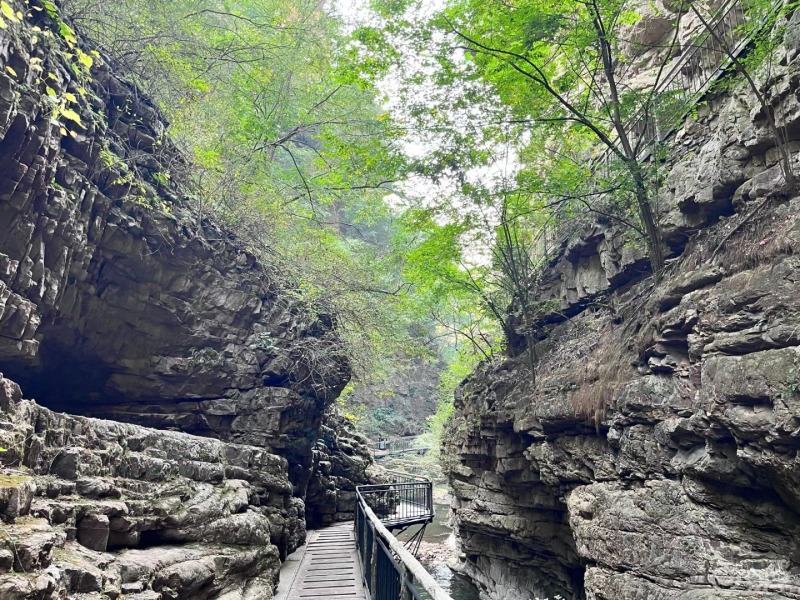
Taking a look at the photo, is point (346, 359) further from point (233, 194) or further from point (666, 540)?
point (666, 540)

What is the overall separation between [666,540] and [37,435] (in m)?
7.27

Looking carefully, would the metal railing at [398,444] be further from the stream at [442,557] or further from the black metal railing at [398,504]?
the black metal railing at [398,504]

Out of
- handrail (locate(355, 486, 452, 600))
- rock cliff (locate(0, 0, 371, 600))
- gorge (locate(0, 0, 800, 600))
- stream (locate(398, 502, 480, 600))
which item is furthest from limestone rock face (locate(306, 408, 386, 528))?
handrail (locate(355, 486, 452, 600))

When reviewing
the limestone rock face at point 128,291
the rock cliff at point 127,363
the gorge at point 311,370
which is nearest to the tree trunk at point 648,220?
the gorge at point 311,370

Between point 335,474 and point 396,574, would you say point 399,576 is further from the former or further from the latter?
point 335,474

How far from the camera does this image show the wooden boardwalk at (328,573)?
6312mm

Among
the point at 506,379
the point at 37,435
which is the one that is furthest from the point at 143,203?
the point at 506,379

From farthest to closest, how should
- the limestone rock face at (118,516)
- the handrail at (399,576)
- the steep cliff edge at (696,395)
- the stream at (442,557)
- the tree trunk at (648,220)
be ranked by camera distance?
the stream at (442,557) → the tree trunk at (648,220) → the steep cliff edge at (696,395) → the limestone rock face at (118,516) → the handrail at (399,576)

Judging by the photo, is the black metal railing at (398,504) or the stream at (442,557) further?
the stream at (442,557)

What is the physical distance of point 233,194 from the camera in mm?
12219

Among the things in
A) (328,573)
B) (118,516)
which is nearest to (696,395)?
(328,573)

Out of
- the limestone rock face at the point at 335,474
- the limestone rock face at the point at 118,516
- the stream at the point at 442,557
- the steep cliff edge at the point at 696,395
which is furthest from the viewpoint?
the stream at the point at 442,557

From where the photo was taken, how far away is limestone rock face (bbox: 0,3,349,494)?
6.37 meters

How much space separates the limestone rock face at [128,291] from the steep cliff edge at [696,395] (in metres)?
6.22
